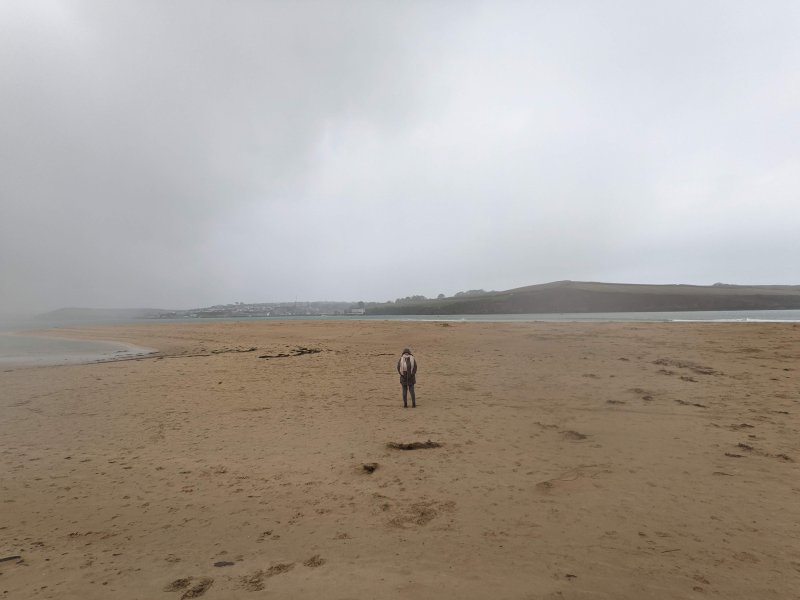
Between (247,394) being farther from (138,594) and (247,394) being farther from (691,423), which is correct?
(691,423)

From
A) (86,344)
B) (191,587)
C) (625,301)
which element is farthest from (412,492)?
(625,301)

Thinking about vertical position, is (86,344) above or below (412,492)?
above

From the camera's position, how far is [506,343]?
21.7 metres

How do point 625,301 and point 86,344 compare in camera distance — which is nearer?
point 86,344

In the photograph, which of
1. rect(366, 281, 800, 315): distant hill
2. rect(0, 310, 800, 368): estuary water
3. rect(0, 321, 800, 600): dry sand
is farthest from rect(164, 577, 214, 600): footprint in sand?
rect(366, 281, 800, 315): distant hill

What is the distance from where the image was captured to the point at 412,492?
5387mm

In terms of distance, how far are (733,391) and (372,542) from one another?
10.7 metres

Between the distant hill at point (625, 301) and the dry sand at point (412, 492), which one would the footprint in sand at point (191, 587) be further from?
the distant hill at point (625, 301)

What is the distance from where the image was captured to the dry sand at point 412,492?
3.63 meters

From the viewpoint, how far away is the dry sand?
3.63 m

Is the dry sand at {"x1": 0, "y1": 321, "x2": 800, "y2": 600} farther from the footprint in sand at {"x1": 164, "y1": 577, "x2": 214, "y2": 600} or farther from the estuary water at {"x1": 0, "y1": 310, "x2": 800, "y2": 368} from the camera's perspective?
the estuary water at {"x1": 0, "y1": 310, "x2": 800, "y2": 368}

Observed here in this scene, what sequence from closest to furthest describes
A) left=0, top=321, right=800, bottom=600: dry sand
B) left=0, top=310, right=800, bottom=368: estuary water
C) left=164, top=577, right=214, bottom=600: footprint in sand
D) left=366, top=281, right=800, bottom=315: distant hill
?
left=164, top=577, right=214, bottom=600: footprint in sand
left=0, top=321, right=800, bottom=600: dry sand
left=0, top=310, right=800, bottom=368: estuary water
left=366, top=281, right=800, bottom=315: distant hill

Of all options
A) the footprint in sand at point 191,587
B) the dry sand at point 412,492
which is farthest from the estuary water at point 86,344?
the footprint in sand at point 191,587

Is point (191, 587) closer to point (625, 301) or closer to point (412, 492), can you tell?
point (412, 492)
